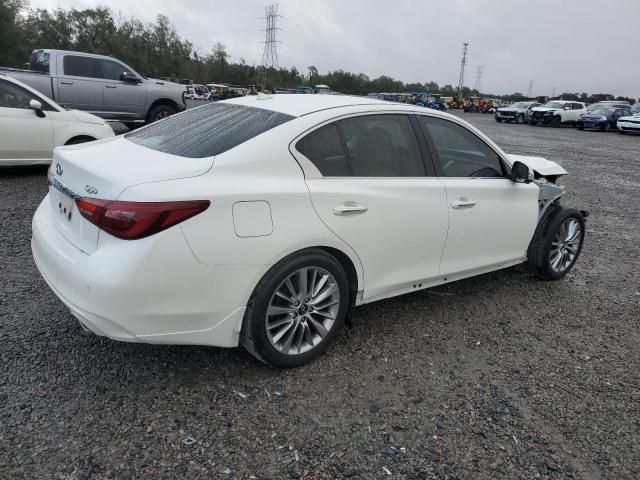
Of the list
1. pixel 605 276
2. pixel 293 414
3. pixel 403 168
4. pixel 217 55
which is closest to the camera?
pixel 293 414

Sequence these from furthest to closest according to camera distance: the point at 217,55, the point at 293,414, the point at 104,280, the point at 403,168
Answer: the point at 217,55 → the point at 403,168 → the point at 293,414 → the point at 104,280

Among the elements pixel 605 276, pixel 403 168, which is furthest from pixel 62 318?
pixel 605 276

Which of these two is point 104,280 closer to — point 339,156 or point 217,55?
point 339,156

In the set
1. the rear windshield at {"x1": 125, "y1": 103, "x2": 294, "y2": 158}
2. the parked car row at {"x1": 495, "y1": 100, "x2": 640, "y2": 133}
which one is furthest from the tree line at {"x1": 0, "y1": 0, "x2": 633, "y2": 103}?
the rear windshield at {"x1": 125, "y1": 103, "x2": 294, "y2": 158}

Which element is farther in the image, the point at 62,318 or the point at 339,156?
the point at 62,318

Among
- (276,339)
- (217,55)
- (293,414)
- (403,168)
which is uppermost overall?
(217,55)

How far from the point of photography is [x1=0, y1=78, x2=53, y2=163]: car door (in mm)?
7352

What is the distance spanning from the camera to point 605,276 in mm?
5070

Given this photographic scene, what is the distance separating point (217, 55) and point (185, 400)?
102m

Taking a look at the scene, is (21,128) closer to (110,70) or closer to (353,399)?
(110,70)

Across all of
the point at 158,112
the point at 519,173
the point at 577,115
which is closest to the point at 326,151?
the point at 519,173

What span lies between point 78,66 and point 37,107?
430 centimetres

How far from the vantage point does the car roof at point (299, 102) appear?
10.7 ft

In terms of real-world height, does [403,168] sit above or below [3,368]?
above
